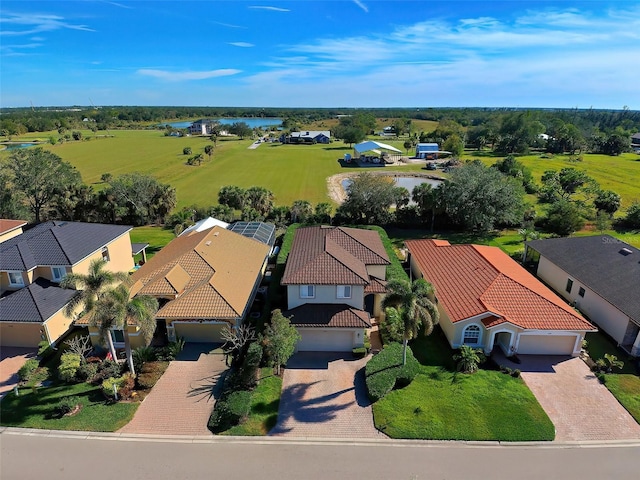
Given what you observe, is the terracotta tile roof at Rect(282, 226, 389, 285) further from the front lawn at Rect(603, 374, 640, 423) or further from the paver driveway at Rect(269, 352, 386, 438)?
the front lawn at Rect(603, 374, 640, 423)

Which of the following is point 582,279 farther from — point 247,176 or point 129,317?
point 247,176

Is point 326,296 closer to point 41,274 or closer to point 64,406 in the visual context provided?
point 64,406

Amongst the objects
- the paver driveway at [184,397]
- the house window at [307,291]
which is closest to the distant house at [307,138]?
the house window at [307,291]

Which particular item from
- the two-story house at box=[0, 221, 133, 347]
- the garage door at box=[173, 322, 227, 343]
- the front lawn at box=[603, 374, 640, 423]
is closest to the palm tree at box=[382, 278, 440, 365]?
the front lawn at box=[603, 374, 640, 423]

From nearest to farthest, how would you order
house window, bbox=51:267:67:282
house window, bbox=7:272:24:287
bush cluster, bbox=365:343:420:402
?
bush cluster, bbox=365:343:420:402 → house window, bbox=7:272:24:287 → house window, bbox=51:267:67:282

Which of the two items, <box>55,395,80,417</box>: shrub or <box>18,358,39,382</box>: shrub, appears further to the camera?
<box>18,358,39,382</box>: shrub

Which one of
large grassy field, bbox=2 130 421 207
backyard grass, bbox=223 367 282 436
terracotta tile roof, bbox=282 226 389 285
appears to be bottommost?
backyard grass, bbox=223 367 282 436

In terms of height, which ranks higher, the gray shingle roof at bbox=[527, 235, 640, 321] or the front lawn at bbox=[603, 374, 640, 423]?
the gray shingle roof at bbox=[527, 235, 640, 321]

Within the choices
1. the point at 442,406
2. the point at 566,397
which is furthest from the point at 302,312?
the point at 566,397
